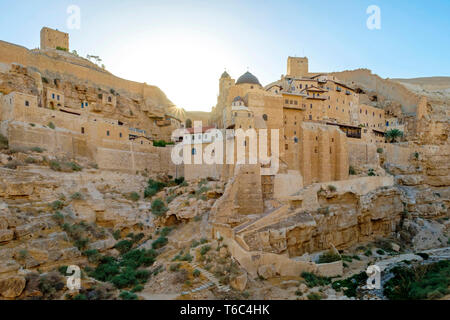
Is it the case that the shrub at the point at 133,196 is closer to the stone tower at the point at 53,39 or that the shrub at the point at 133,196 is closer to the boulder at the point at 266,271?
the boulder at the point at 266,271

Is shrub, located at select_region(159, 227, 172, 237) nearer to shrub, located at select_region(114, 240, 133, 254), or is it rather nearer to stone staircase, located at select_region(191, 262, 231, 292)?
shrub, located at select_region(114, 240, 133, 254)

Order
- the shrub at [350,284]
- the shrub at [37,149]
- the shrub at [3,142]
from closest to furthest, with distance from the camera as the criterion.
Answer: the shrub at [350,284]
the shrub at [3,142]
the shrub at [37,149]

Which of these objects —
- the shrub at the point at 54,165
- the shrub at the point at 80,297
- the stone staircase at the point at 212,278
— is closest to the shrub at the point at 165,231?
the stone staircase at the point at 212,278

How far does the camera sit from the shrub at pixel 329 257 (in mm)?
20734

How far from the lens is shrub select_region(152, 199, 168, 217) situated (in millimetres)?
24270

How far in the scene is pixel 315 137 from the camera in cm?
2850

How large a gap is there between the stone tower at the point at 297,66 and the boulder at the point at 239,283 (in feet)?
106

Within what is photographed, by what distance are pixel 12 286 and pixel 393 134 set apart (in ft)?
123

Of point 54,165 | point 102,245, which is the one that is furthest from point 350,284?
point 54,165

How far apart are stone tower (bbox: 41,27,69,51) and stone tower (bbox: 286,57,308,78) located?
90.5ft

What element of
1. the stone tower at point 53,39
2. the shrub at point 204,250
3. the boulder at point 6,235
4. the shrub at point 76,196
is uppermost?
the stone tower at point 53,39

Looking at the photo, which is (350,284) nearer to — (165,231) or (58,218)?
(165,231)

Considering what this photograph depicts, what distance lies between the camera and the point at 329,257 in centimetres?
2098

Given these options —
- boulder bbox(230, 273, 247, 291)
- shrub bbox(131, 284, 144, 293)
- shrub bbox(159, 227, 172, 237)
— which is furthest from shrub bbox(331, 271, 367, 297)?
shrub bbox(159, 227, 172, 237)
